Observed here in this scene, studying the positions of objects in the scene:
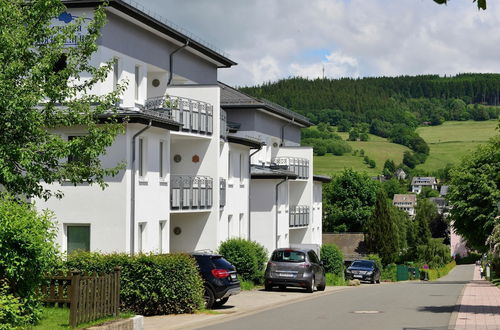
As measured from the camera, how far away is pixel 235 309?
962 inches

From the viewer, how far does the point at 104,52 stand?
94.8 ft

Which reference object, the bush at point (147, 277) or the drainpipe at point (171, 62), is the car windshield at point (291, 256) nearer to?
the drainpipe at point (171, 62)

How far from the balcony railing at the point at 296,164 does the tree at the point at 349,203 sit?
141 ft

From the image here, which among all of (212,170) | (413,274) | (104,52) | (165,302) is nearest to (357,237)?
(413,274)

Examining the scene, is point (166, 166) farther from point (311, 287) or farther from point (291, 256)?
point (311, 287)

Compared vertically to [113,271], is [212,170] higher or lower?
higher

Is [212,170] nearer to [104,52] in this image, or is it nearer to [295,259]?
[295,259]

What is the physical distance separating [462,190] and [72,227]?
27.4 m

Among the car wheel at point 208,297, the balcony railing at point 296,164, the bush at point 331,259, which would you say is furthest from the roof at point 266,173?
the car wheel at point 208,297

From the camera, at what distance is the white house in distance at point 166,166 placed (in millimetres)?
26938

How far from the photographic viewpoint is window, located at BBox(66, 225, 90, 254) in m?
27.1

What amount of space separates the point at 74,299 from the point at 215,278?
799 centimetres

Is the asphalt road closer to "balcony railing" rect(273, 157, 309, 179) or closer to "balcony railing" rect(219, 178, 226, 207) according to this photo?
"balcony railing" rect(219, 178, 226, 207)

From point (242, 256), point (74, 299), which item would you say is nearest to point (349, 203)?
point (242, 256)
